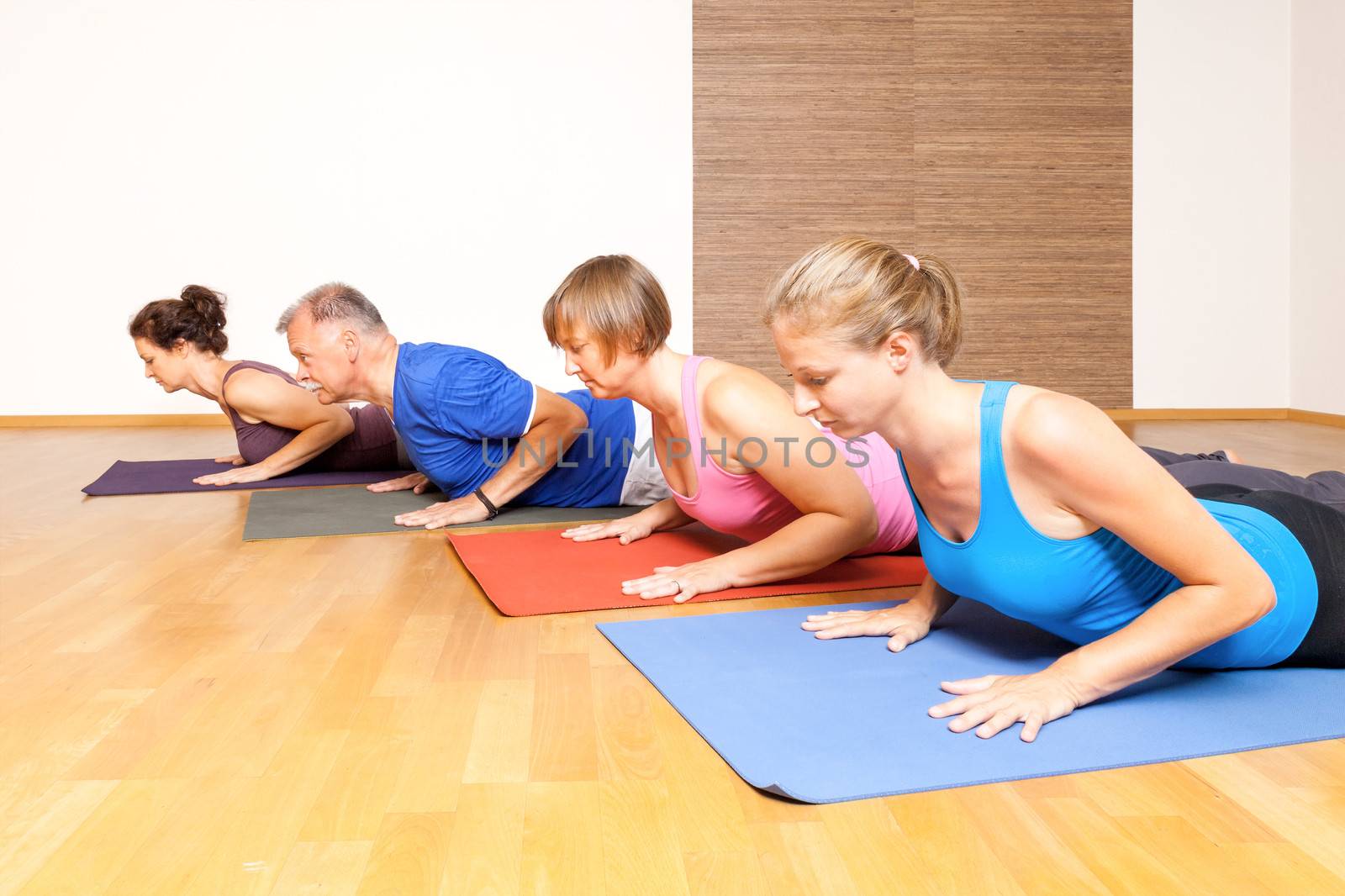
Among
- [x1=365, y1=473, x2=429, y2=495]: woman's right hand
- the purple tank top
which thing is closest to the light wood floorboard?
[x1=365, y1=473, x2=429, y2=495]: woman's right hand

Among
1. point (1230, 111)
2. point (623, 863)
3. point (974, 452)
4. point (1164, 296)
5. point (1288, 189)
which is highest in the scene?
point (1230, 111)

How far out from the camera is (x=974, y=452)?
1.45 metres

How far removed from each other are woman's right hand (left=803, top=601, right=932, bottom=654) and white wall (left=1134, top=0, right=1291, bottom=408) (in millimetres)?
5095

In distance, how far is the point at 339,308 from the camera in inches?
116

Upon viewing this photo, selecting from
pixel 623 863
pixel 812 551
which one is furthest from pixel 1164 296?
pixel 623 863

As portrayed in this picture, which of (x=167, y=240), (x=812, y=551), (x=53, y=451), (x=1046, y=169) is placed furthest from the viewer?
(x=1046, y=169)

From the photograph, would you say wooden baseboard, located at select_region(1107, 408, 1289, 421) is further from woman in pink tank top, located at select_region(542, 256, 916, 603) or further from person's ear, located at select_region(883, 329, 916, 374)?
person's ear, located at select_region(883, 329, 916, 374)

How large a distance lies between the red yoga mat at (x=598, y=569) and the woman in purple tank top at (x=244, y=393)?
1.34 m

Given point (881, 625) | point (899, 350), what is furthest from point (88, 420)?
point (899, 350)

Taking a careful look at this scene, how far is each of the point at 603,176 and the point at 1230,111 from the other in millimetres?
3541

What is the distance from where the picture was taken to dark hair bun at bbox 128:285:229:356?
3791 millimetres

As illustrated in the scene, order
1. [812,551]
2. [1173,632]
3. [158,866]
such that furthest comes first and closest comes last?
1. [812,551]
2. [1173,632]
3. [158,866]

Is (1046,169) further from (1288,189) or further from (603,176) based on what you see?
(603,176)

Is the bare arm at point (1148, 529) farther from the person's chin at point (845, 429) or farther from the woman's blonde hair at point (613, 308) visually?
the woman's blonde hair at point (613, 308)
